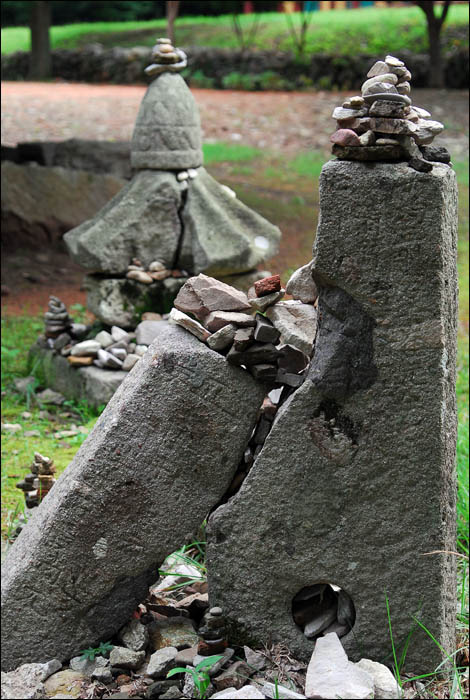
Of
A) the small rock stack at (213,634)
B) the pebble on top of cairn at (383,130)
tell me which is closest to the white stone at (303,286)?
the pebble on top of cairn at (383,130)

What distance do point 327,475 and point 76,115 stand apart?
438 inches

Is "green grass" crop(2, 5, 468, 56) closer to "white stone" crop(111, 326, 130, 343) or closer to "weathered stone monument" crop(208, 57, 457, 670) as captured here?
"white stone" crop(111, 326, 130, 343)

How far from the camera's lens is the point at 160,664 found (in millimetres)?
2295

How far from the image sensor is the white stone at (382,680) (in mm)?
2127

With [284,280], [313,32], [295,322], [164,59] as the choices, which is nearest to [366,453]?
[295,322]

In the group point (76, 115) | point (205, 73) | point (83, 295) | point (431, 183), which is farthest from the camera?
point (205, 73)

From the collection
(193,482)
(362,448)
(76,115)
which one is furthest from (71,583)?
(76,115)

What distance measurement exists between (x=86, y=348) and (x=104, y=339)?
18cm

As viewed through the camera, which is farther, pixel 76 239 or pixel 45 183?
pixel 45 183

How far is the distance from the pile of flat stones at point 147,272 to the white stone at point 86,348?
1.74 ft

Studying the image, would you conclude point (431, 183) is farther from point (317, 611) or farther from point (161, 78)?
point (161, 78)

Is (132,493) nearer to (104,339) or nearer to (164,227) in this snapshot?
(104,339)

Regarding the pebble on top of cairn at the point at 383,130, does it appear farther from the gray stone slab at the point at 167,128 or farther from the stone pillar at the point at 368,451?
the gray stone slab at the point at 167,128

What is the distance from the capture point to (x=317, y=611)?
2.47m
